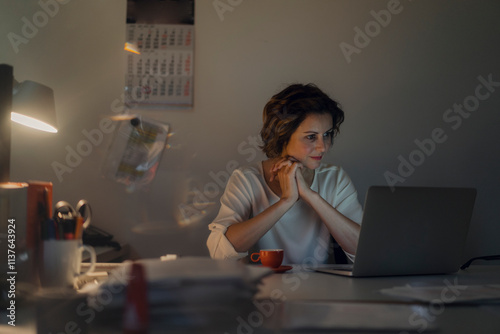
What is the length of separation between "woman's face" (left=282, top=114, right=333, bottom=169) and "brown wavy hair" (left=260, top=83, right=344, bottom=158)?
0.02 m

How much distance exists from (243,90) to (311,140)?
1.92 feet

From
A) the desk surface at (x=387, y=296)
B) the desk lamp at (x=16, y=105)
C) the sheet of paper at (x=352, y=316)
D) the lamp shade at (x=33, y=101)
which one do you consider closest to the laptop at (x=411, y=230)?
the desk surface at (x=387, y=296)

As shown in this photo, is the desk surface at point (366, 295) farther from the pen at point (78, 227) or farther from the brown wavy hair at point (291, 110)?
the brown wavy hair at point (291, 110)

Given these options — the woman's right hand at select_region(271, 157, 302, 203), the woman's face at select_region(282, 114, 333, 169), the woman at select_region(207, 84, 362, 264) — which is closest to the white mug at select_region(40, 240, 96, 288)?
the woman at select_region(207, 84, 362, 264)

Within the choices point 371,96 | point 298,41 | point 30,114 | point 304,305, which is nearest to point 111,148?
point 30,114

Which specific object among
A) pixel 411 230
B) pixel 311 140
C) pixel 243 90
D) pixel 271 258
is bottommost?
pixel 271 258

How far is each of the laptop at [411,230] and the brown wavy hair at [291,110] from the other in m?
0.81

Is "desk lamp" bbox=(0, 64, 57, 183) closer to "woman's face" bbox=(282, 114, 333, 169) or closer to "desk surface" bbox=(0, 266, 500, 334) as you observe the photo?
"desk surface" bbox=(0, 266, 500, 334)

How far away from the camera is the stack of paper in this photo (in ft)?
2.28

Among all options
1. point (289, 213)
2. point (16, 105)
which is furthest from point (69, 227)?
point (289, 213)

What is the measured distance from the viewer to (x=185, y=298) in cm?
70

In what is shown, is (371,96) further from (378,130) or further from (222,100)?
(222,100)

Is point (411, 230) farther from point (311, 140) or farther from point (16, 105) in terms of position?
point (16, 105)

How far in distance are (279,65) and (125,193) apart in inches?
39.7
